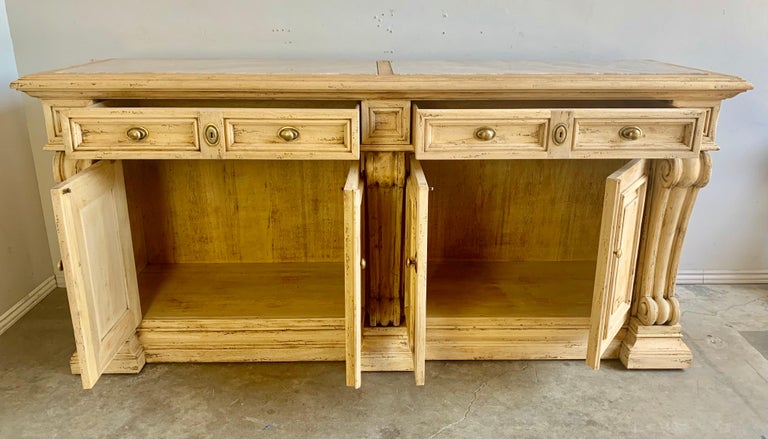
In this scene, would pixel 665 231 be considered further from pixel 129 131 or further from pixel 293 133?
pixel 129 131

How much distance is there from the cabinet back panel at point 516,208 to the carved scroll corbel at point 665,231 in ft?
1.56

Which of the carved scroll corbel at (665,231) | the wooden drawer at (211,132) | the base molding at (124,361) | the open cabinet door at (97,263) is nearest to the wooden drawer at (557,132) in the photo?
the carved scroll corbel at (665,231)

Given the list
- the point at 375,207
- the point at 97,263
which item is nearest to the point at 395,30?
the point at 375,207

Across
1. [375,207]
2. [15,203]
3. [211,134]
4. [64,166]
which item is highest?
[211,134]

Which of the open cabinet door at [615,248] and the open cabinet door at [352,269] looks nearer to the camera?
the open cabinet door at [352,269]

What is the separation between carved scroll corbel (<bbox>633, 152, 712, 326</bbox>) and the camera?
1.69 metres

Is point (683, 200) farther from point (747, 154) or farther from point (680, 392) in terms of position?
point (747, 154)

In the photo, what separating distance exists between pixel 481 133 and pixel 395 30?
2.53ft

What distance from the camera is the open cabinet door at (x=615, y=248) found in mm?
1493

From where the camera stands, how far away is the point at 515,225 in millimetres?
2318

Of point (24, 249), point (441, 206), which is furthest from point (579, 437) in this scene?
point (24, 249)

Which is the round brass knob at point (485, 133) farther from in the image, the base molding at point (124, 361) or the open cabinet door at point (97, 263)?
the base molding at point (124, 361)

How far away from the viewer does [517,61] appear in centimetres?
206

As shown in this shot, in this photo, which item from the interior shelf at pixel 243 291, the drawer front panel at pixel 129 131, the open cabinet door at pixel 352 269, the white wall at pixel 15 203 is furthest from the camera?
the white wall at pixel 15 203
